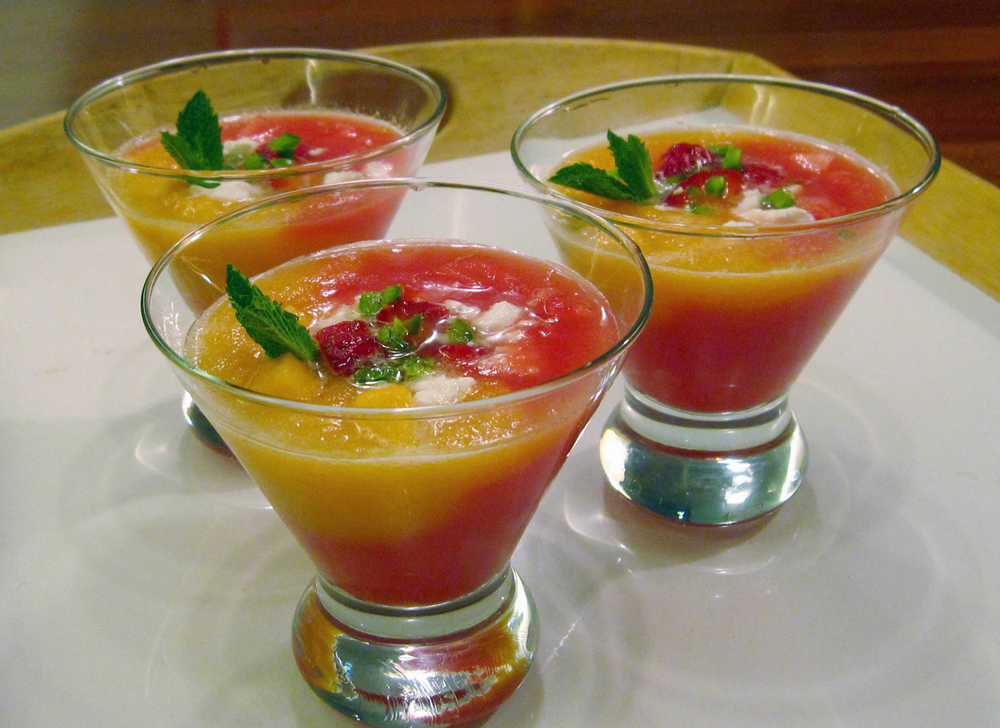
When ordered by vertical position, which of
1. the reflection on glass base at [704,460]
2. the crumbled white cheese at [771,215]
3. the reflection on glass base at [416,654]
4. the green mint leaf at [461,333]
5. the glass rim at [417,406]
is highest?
the glass rim at [417,406]

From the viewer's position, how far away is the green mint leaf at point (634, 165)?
1.31m

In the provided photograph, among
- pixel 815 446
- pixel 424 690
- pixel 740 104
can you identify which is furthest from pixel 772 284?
pixel 424 690

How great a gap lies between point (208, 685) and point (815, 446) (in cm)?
91

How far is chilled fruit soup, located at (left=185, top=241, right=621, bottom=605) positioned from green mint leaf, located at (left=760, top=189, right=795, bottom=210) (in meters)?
0.32

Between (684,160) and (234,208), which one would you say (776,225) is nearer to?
(684,160)

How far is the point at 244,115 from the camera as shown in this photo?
1.75 metres

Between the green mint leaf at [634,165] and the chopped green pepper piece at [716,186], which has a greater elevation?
the green mint leaf at [634,165]

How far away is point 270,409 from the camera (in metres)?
0.90

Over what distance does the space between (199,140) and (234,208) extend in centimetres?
19

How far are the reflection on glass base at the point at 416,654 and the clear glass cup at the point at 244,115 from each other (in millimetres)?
423

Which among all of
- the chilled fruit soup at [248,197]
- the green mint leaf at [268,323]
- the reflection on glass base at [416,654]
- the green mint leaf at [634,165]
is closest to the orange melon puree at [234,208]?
the chilled fruit soup at [248,197]

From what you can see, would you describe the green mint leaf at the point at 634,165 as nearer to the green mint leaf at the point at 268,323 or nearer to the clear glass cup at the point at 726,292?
the clear glass cup at the point at 726,292

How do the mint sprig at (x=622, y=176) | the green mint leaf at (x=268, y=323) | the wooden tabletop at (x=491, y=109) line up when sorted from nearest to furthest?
the green mint leaf at (x=268, y=323)
the mint sprig at (x=622, y=176)
the wooden tabletop at (x=491, y=109)

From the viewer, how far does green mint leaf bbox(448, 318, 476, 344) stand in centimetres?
104
